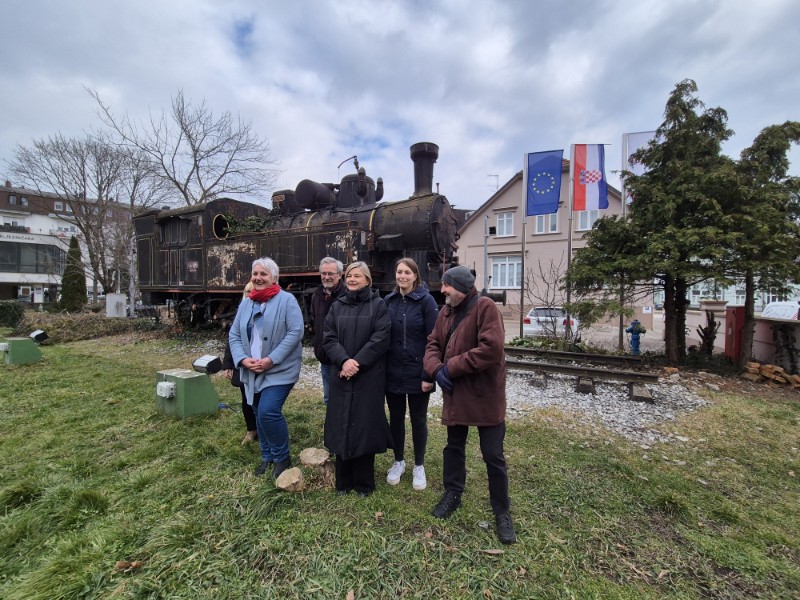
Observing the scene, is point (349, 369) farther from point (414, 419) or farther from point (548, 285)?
point (548, 285)

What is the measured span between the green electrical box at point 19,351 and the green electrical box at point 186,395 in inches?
226

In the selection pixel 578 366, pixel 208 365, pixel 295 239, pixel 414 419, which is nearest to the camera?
pixel 414 419

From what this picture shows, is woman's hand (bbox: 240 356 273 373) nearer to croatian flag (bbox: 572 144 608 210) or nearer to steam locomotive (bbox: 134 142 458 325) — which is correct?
steam locomotive (bbox: 134 142 458 325)

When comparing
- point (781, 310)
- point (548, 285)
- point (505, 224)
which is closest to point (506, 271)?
point (505, 224)

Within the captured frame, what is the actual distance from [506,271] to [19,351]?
866 inches

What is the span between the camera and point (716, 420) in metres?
5.17

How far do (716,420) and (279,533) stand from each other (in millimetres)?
5462

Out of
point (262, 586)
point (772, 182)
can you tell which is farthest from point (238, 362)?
point (772, 182)

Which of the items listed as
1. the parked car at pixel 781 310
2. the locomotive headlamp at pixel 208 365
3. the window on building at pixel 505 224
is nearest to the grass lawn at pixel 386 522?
Result: the locomotive headlamp at pixel 208 365

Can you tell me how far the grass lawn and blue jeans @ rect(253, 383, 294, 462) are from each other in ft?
0.87

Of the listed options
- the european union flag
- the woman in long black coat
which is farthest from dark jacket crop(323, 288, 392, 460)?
the european union flag

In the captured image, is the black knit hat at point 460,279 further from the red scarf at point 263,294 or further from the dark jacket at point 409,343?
the red scarf at point 263,294

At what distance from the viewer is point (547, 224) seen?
75.6 feet

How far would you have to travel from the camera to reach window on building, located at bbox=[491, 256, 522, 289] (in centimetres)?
2420
